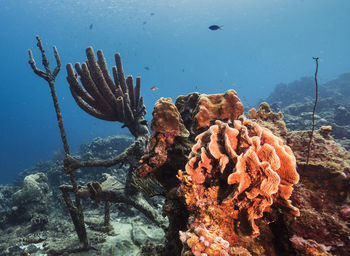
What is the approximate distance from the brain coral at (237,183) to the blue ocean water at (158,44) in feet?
173

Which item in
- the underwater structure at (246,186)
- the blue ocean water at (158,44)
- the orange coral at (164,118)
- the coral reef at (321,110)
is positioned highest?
the blue ocean water at (158,44)

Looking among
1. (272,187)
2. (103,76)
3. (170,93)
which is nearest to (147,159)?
(272,187)

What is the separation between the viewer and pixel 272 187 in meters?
1.49

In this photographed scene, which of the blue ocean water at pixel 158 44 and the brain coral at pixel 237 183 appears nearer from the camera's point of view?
the brain coral at pixel 237 183

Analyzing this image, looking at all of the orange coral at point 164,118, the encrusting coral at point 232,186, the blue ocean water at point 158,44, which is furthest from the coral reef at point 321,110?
the blue ocean water at point 158,44

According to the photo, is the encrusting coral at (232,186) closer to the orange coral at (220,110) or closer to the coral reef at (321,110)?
the orange coral at (220,110)

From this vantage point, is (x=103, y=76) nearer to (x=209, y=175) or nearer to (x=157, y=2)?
(x=209, y=175)

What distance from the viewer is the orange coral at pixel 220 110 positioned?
2.64 meters

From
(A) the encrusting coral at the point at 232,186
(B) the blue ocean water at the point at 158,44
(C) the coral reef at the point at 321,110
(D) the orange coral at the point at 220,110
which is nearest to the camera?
(A) the encrusting coral at the point at 232,186

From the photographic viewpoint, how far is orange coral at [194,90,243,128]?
2.64 metres

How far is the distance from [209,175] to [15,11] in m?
106

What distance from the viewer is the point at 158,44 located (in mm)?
114500

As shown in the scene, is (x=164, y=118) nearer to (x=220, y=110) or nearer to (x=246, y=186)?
(x=220, y=110)

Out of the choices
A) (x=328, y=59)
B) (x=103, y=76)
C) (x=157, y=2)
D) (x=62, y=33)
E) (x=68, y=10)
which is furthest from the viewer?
(x=328, y=59)
